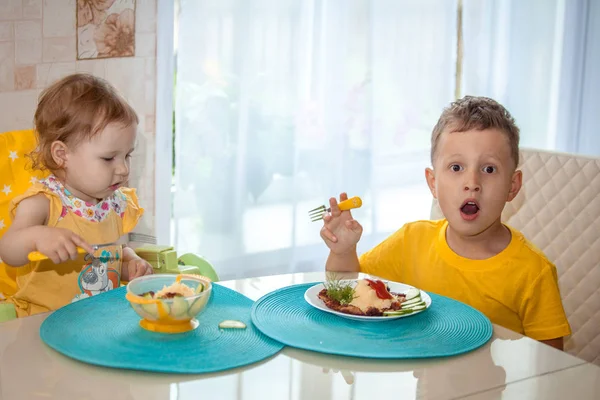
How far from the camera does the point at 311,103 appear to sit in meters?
3.62

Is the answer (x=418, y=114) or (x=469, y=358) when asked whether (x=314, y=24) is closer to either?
(x=418, y=114)

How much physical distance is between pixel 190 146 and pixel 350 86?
98 cm

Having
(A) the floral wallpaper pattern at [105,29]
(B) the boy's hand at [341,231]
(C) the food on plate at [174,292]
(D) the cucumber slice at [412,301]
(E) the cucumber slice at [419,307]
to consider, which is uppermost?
(A) the floral wallpaper pattern at [105,29]

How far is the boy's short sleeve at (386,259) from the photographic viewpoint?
175 centimetres

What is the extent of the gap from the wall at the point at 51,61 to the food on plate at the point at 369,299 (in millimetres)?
1706

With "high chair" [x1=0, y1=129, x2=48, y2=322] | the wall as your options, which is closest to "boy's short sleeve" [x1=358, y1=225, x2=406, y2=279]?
"high chair" [x1=0, y1=129, x2=48, y2=322]

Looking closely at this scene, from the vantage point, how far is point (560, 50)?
4.70 m

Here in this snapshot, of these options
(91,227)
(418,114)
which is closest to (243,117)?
(418,114)

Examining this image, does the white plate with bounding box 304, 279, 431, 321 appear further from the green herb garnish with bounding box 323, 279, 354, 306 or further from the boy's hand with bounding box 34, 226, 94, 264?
the boy's hand with bounding box 34, 226, 94, 264

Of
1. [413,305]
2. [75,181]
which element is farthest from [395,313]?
[75,181]

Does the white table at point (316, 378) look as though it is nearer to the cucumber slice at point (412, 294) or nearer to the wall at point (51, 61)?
the cucumber slice at point (412, 294)

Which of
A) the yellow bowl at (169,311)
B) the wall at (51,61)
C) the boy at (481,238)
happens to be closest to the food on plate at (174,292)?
the yellow bowl at (169,311)

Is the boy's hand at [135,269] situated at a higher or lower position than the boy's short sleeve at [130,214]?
lower

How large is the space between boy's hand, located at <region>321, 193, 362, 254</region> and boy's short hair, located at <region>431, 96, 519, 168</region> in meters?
0.29
